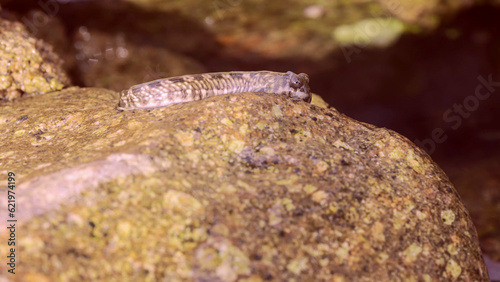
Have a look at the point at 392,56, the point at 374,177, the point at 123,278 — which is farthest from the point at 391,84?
the point at 123,278

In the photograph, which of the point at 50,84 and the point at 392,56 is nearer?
the point at 50,84

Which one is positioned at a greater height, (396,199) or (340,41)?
(340,41)

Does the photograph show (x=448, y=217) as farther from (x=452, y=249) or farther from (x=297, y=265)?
(x=297, y=265)

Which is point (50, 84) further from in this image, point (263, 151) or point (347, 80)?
point (347, 80)

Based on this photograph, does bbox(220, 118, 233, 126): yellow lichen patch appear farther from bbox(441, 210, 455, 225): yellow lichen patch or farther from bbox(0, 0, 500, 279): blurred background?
bbox(0, 0, 500, 279): blurred background

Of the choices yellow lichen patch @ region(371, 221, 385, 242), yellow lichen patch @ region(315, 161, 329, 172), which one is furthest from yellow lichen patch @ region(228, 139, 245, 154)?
yellow lichen patch @ region(371, 221, 385, 242)

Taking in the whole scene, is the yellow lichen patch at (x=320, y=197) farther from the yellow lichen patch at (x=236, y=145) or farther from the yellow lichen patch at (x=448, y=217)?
the yellow lichen patch at (x=448, y=217)

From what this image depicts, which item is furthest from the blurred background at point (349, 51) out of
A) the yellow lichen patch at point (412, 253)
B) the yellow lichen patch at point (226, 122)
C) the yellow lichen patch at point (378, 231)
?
the yellow lichen patch at point (226, 122)
